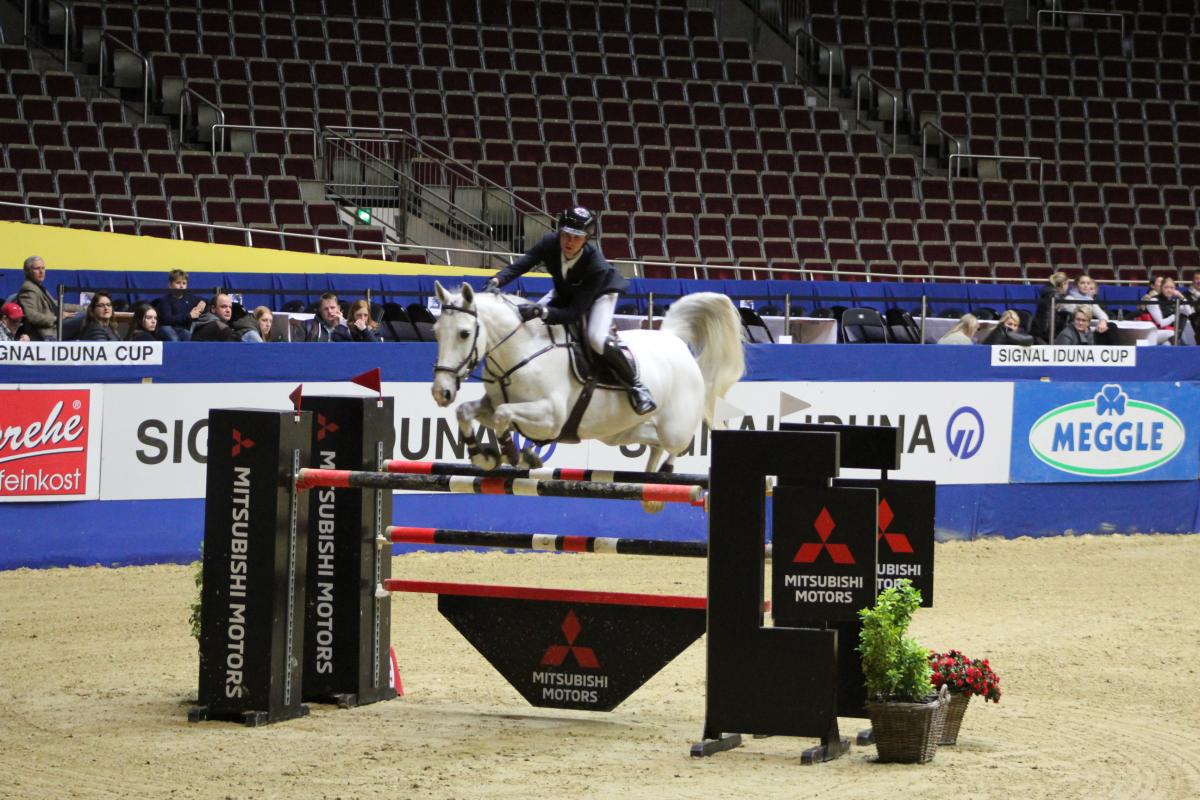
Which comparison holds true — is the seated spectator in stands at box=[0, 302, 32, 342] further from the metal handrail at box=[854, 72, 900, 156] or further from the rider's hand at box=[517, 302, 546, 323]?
the metal handrail at box=[854, 72, 900, 156]

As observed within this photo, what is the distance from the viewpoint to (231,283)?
14.3 meters

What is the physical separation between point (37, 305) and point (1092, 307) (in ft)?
32.2

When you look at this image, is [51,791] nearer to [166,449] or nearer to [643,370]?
[643,370]

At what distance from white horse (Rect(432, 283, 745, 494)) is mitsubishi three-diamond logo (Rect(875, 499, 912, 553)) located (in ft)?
3.21

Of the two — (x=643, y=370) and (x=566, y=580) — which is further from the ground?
(x=643, y=370)

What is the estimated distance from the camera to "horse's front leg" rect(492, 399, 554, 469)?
6.50 meters

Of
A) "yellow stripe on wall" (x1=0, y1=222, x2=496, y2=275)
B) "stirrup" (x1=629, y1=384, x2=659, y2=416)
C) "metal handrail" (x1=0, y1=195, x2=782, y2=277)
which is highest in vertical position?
"metal handrail" (x1=0, y1=195, x2=782, y2=277)

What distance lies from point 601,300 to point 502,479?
1.03 m

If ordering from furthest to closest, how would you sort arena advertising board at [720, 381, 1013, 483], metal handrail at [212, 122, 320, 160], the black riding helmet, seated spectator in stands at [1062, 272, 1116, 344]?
metal handrail at [212, 122, 320, 160] → seated spectator in stands at [1062, 272, 1116, 344] → arena advertising board at [720, 381, 1013, 483] → the black riding helmet

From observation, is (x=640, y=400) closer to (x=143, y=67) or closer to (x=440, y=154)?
(x=440, y=154)

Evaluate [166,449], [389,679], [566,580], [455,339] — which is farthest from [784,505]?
[166,449]

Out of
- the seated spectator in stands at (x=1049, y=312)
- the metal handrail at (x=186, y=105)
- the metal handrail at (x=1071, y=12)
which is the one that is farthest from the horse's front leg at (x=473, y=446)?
the metal handrail at (x=1071, y=12)

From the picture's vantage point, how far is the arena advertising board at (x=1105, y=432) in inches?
540

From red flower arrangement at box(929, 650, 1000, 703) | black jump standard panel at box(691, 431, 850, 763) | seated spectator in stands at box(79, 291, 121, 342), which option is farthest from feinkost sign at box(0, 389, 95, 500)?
red flower arrangement at box(929, 650, 1000, 703)
